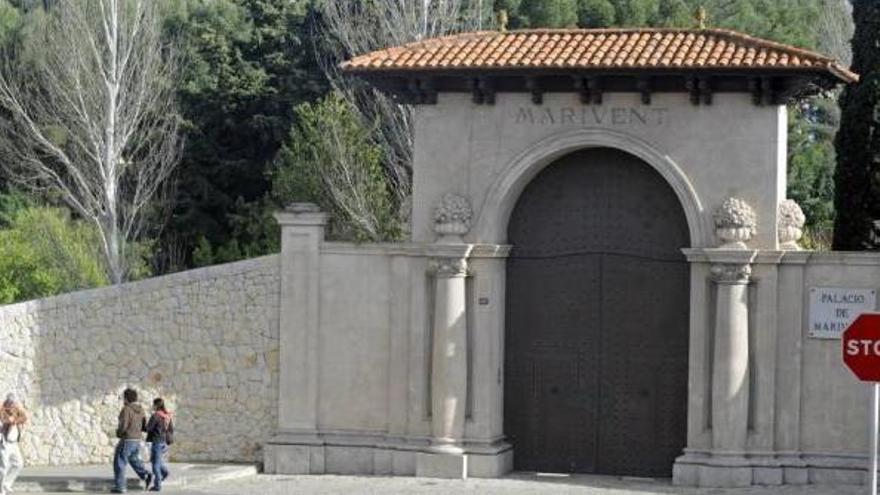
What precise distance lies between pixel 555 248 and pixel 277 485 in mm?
5341

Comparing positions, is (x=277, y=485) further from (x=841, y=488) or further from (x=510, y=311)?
(x=841, y=488)

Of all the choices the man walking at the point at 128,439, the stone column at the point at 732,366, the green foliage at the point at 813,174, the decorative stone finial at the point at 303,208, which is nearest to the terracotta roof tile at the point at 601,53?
the decorative stone finial at the point at 303,208

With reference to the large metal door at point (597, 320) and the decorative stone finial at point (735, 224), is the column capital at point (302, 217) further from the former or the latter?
the decorative stone finial at point (735, 224)

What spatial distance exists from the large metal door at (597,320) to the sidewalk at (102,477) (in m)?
4.23

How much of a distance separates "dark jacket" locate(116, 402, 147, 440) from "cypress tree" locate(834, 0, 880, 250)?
1080cm

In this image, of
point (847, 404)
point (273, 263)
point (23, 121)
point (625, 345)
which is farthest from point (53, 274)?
point (847, 404)

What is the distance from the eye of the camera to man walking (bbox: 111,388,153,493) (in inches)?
990

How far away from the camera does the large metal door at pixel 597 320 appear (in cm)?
2612

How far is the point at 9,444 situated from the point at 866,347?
1240cm

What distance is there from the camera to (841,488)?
24.7 meters

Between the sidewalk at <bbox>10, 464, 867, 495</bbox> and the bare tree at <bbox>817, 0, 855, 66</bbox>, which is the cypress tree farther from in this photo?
the bare tree at <bbox>817, 0, 855, 66</bbox>

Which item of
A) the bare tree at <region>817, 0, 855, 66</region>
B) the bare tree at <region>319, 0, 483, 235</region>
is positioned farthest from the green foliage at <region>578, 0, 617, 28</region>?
the bare tree at <region>817, 0, 855, 66</region>

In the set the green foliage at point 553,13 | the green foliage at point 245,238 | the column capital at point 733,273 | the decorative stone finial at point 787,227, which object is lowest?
the column capital at point 733,273

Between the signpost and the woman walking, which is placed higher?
the signpost
